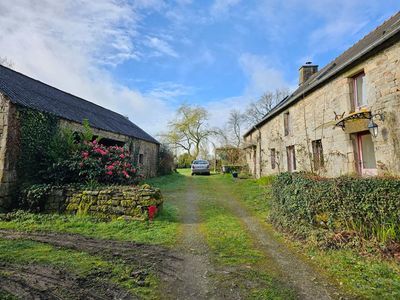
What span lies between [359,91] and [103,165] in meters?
9.56

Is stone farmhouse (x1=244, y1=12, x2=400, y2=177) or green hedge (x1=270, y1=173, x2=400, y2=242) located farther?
stone farmhouse (x1=244, y1=12, x2=400, y2=177)

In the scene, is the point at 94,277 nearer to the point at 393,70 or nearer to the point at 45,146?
the point at 45,146

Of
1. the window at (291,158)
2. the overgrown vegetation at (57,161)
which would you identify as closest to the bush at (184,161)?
the window at (291,158)

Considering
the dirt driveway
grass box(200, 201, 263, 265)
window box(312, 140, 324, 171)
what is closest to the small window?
window box(312, 140, 324, 171)

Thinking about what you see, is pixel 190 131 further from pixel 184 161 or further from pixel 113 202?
pixel 113 202

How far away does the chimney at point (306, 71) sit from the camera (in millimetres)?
16431

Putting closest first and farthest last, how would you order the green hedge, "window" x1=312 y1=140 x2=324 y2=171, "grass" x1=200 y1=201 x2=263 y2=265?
"grass" x1=200 y1=201 x2=263 y2=265 → the green hedge → "window" x1=312 y1=140 x2=324 y2=171

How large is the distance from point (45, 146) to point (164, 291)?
7785mm

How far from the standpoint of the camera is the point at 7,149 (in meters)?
7.71

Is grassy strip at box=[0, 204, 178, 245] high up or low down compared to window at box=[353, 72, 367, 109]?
down

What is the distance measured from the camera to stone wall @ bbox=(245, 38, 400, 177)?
6.69 meters

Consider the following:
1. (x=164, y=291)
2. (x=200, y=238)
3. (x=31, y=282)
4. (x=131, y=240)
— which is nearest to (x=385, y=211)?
(x=200, y=238)

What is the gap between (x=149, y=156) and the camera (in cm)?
2008

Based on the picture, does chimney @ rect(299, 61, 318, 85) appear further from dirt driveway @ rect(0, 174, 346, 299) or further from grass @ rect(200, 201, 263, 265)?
dirt driveway @ rect(0, 174, 346, 299)
